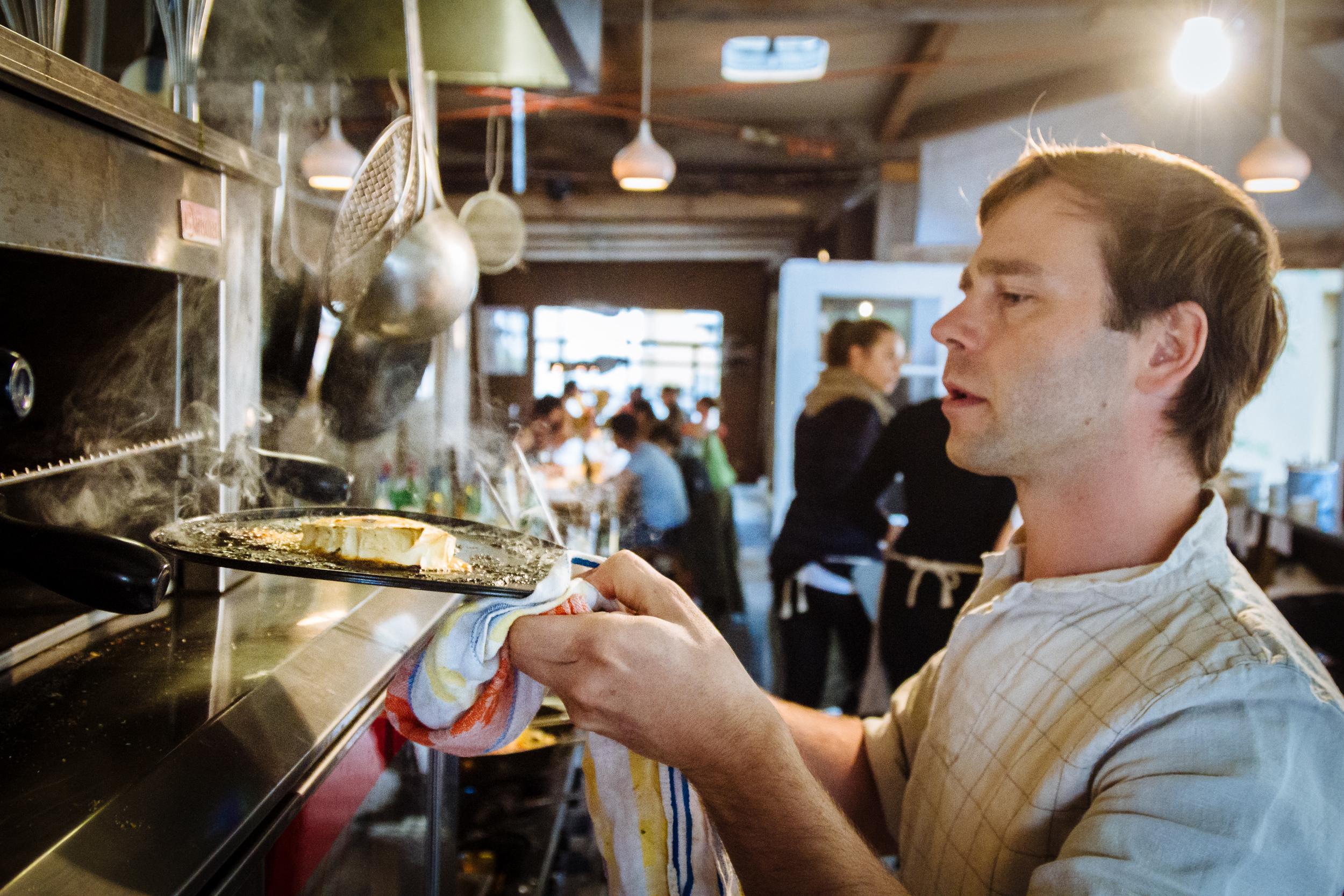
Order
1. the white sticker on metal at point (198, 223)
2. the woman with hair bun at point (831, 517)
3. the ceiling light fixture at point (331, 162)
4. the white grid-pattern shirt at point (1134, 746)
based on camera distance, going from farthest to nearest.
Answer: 1. the woman with hair bun at point (831, 517)
2. the ceiling light fixture at point (331, 162)
3. the white sticker on metal at point (198, 223)
4. the white grid-pattern shirt at point (1134, 746)

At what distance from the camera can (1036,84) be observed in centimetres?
513

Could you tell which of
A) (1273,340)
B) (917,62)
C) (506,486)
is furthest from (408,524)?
(917,62)

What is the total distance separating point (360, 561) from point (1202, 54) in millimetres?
2868

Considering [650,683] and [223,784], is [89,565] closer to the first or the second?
[223,784]

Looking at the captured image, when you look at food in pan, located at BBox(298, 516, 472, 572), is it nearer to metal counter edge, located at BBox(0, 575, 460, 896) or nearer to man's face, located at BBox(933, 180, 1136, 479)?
metal counter edge, located at BBox(0, 575, 460, 896)

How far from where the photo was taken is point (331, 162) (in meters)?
2.78


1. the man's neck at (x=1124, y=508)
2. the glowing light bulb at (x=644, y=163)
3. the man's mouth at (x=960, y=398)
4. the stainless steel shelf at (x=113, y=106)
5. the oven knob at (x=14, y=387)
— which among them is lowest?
the man's neck at (x=1124, y=508)

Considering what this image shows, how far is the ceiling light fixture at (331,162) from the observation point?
2498mm

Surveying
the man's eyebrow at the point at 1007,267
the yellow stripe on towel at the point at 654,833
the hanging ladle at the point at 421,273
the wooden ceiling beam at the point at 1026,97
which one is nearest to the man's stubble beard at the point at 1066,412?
Result: the man's eyebrow at the point at 1007,267

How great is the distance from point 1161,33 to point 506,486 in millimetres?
3939

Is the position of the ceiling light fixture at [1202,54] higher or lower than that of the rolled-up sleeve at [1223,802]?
higher

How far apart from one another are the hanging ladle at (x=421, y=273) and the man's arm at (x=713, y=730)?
0.87 metres

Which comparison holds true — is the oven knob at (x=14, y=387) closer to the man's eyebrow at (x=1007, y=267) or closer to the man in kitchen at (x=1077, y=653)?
the man in kitchen at (x=1077, y=653)

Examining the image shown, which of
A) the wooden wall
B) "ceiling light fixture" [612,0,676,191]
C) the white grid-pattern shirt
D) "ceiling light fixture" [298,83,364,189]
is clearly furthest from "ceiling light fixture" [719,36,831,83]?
the wooden wall
